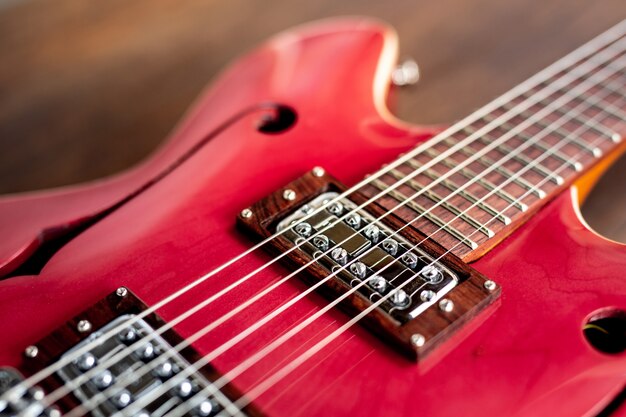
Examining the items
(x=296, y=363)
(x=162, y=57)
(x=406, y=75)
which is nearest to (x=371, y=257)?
(x=296, y=363)

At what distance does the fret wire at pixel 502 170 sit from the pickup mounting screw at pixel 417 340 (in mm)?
206

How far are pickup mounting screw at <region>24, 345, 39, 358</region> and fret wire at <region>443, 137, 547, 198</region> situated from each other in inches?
16.5

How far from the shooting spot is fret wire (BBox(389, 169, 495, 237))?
62cm

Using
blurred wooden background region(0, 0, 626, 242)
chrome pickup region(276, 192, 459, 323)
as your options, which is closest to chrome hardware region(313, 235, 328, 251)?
chrome pickup region(276, 192, 459, 323)

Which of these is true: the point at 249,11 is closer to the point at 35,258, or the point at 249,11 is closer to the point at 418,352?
the point at 35,258

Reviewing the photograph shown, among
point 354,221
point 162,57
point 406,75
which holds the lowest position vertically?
point 354,221

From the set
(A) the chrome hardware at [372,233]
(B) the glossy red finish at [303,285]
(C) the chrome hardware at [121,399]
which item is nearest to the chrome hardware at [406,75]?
(B) the glossy red finish at [303,285]

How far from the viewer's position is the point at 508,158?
706 mm

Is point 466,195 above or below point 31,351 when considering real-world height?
below

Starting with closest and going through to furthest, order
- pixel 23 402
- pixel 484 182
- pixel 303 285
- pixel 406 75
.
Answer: pixel 23 402 < pixel 303 285 < pixel 484 182 < pixel 406 75

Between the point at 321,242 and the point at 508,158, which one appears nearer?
the point at 321,242

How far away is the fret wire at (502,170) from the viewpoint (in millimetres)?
663

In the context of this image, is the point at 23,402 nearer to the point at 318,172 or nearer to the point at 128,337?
the point at 128,337

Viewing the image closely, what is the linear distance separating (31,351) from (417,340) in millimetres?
266
